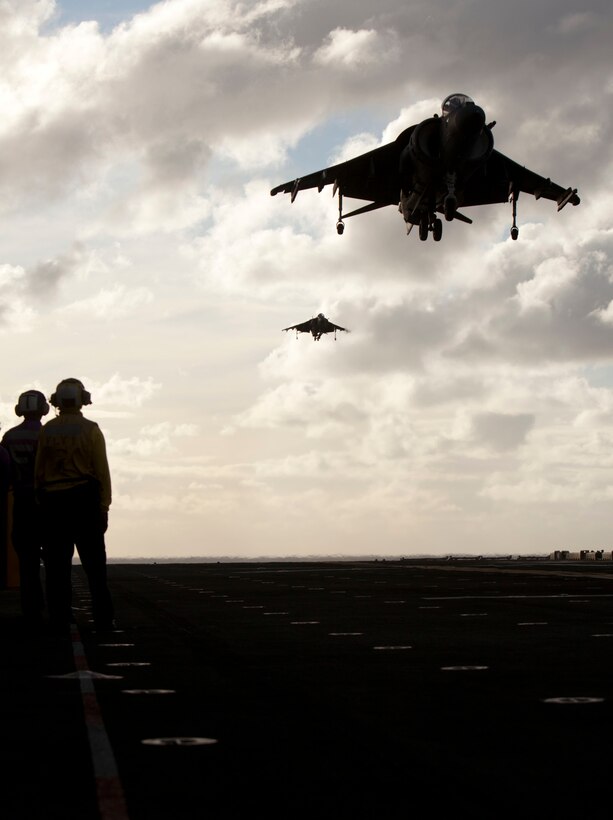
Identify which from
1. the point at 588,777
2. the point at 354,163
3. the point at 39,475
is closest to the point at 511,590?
the point at 39,475

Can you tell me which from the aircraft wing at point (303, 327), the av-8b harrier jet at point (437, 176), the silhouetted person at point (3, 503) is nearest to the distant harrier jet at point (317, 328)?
the aircraft wing at point (303, 327)

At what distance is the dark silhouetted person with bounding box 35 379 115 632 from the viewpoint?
1398cm

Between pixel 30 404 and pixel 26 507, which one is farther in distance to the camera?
pixel 30 404

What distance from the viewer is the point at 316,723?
6781 mm

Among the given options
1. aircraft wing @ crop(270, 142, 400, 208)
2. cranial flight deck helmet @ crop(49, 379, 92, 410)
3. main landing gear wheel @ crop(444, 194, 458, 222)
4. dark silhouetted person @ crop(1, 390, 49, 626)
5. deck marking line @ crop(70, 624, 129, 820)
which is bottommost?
deck marking line @ crop(70, 624, 129, 820)

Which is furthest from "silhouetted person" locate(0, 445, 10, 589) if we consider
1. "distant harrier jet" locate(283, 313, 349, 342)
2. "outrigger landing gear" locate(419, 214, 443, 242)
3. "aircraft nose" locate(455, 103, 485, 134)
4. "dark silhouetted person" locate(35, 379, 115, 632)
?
"distant harrier jet" locate(283, 313, 349, 342)

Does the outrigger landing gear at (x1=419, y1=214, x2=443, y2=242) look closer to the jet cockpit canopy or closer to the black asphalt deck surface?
the jet cockpit canopy

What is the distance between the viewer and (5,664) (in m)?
10.3

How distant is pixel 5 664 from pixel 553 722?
17.9ft

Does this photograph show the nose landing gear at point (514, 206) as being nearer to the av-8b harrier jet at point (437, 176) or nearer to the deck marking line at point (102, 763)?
the av-8b harrier jet at point (437, 176)

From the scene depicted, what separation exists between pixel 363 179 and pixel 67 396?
1526 inches

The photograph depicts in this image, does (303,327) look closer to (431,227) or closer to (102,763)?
(431,227)

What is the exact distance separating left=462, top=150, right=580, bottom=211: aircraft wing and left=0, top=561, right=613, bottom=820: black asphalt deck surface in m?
39.7

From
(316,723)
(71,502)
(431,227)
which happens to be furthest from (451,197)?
(316,723)
